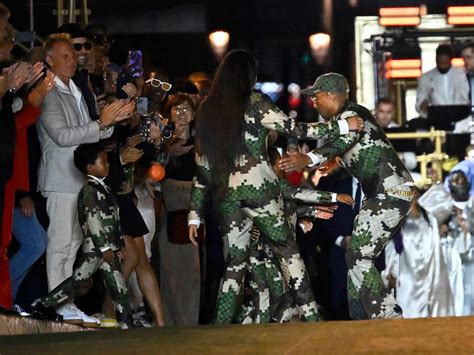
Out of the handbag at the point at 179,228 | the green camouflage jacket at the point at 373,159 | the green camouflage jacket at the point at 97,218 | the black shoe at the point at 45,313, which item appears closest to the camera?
the black shoe at the point at 45,313

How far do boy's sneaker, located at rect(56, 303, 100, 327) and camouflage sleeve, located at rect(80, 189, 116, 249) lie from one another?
1.60 ft

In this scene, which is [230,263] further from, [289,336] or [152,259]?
[289,336]

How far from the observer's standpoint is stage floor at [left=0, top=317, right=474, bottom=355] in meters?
8.92

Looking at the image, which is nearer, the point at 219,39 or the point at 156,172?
the point at 156,172

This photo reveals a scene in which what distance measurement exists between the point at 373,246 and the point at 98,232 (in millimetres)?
2004

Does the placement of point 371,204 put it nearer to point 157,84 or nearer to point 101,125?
point 101,125

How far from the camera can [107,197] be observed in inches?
525

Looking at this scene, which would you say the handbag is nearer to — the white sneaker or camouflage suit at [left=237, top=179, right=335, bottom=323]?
camouflage suit at [left=237, top=179, right=335, bottom=323]

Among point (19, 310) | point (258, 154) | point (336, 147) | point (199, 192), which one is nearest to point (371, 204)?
point (336, 147)

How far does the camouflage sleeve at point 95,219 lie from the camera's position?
1321 cm

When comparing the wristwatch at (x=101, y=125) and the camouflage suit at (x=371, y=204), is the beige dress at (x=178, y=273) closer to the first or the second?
the wristwatch at (x=101, y=125)

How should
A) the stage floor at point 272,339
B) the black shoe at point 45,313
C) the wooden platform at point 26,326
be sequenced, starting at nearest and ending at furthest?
the stage floor at point 272,339
the wooden platform at point 26,326
the black shoe at point 45,313

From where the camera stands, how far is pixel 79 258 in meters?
13.5

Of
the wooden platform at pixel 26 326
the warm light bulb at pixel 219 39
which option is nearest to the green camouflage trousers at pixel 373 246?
the wooden platform at pixel 26 326
